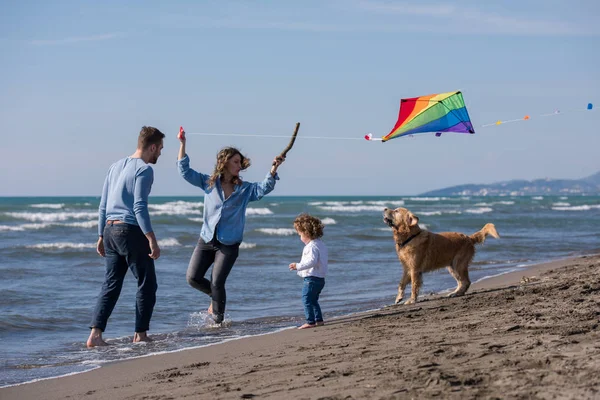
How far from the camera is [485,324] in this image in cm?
544

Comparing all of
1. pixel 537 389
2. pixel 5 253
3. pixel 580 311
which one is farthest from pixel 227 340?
pixel 5 253

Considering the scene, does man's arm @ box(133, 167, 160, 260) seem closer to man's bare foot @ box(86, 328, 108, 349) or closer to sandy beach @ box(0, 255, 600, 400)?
man's bare foot @ box(86, 328, 108, 349)

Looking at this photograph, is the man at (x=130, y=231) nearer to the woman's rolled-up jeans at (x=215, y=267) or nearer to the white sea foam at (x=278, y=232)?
the woman's rolled-up jeans at (x=215, y=267)

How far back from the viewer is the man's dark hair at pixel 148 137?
20.4 ft

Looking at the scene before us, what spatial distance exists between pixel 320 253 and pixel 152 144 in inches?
70.2

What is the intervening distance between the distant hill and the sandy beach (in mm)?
129042

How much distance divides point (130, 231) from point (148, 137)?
0.80 metres

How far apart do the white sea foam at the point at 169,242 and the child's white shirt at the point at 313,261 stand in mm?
12193

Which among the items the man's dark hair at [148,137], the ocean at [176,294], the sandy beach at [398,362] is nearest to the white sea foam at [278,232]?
the ocean at [176,294]

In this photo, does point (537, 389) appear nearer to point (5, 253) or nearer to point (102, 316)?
point (102, 316)

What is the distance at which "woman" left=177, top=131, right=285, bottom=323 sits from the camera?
672cm

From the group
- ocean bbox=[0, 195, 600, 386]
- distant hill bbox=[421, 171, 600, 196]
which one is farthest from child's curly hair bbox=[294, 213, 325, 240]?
distant hill bbox=[421, 171, 600, 196]

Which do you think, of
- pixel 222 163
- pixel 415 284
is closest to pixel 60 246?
pixel 415 284

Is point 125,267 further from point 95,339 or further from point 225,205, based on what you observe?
point 225,205
